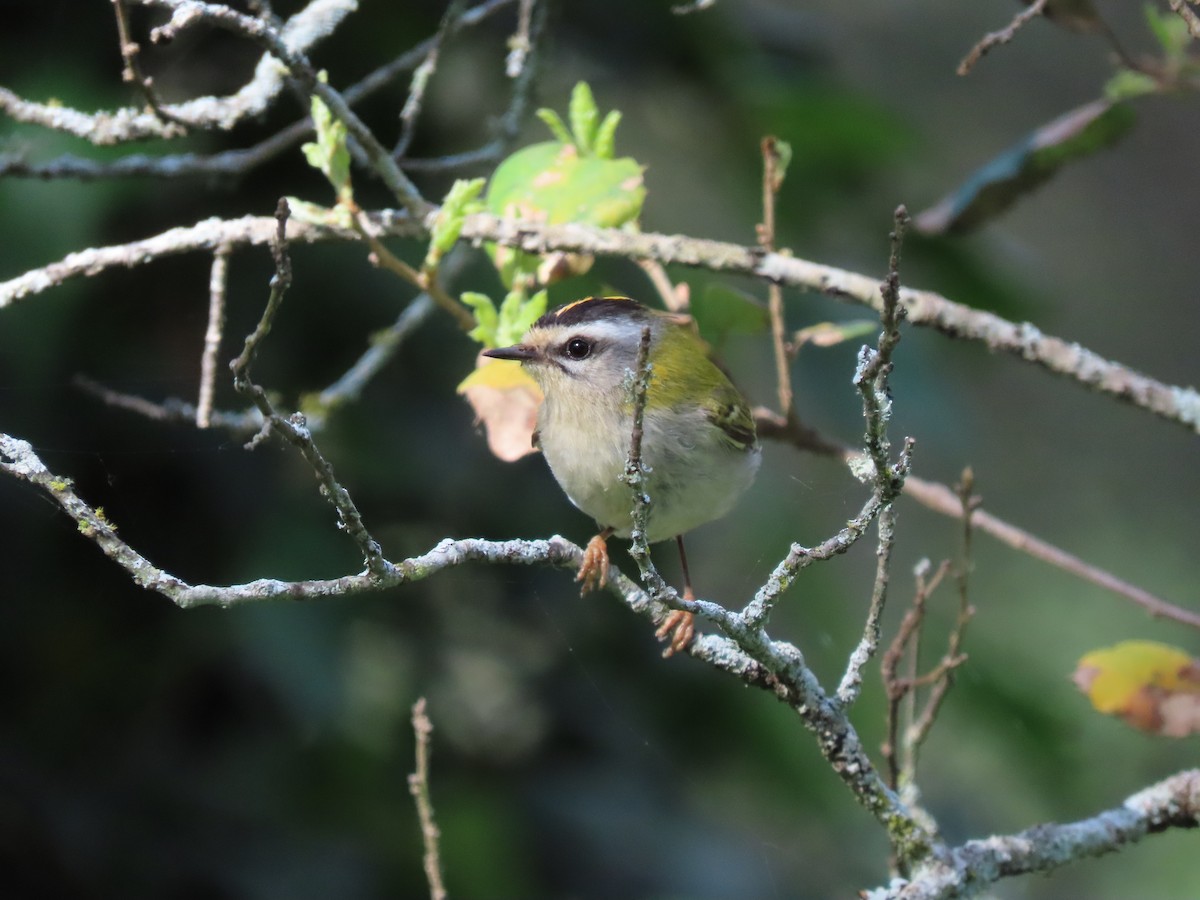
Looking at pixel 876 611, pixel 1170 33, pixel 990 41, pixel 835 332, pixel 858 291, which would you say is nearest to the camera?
pixel 876 611

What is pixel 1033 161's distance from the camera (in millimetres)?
2002

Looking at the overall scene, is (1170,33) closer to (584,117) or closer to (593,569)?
(584,117)

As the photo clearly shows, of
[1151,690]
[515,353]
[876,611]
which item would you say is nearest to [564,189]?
[515,353]

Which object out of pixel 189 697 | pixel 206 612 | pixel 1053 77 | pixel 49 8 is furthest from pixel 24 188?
pixel 1053 77

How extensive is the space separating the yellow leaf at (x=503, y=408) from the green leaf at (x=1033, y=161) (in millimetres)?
777

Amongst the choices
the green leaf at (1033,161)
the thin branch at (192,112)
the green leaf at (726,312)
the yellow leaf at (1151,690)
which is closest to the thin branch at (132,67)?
the thin branch at (192,112)

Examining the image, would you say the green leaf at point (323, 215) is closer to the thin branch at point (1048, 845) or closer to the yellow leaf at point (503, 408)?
the yellow leaf at point (503, 408)

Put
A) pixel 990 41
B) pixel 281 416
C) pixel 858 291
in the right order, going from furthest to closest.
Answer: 1. pixel 858 291
2. pixel 990 41
3. pixel 281 416

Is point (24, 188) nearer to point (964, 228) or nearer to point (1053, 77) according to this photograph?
point (964, 228)

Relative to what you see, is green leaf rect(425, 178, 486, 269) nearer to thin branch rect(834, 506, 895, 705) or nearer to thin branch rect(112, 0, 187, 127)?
thin branch rect(112, 0, 187, 127)

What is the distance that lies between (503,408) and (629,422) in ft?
0.64

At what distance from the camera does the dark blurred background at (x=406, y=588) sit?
254cm

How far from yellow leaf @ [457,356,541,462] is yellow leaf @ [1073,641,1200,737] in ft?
2.89

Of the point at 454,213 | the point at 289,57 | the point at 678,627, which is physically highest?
the point at 289,57
